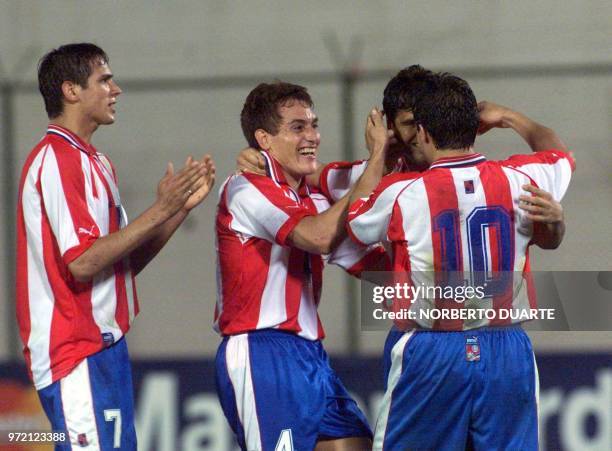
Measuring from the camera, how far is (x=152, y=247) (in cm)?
384

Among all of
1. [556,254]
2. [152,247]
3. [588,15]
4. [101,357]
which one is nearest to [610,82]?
[588,15]

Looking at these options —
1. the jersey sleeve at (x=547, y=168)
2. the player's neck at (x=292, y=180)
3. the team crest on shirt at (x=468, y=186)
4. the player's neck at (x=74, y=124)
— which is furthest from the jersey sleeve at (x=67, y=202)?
the jersey sleeve at (x=547, y=168)

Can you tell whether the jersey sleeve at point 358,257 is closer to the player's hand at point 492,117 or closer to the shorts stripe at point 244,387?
the shorts stripe at point 244,387

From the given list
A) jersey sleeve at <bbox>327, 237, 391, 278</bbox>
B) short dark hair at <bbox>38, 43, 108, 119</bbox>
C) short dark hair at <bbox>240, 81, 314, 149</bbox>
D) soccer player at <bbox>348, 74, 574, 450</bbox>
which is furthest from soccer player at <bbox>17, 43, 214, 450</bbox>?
soccer player at <bbox>348, 74, 574, 450</bbox>

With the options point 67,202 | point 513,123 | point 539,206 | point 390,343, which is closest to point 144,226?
point 67,202

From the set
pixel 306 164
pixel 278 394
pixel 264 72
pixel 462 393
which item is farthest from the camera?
pixel 264 72

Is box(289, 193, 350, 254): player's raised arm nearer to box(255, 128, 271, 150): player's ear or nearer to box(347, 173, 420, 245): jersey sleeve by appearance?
box(347, 173, 420, 245): jersey sleeve

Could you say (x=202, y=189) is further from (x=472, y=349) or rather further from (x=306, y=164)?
(x=472, y=349)

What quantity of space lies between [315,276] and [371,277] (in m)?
0.19

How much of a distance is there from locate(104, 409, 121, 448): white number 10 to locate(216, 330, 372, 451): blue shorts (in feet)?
1.29

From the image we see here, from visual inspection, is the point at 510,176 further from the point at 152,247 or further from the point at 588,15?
the point at 588,15

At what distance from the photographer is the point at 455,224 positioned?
132 inches

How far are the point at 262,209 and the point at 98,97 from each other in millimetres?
659

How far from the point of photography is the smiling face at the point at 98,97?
145 inches
